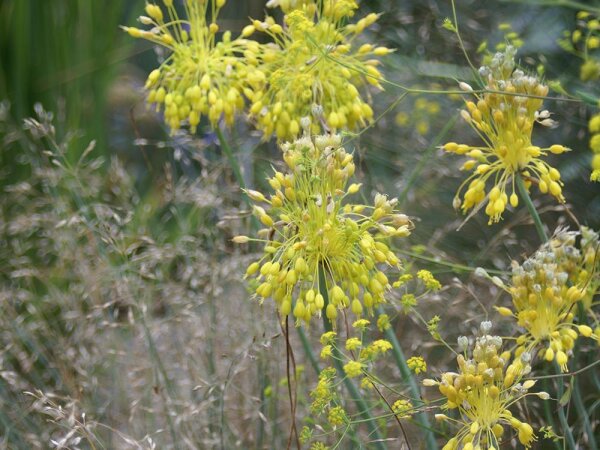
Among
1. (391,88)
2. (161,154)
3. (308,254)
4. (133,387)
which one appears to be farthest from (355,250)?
(161,154)

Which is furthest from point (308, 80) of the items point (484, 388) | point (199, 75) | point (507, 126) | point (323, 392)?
point (484, 388)

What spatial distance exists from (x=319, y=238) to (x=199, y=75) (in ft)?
2.12

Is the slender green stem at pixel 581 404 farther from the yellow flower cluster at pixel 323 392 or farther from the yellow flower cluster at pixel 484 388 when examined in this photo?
the yellow flower cluster at pixel 323 392

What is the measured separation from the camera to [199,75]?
2070 millimetres

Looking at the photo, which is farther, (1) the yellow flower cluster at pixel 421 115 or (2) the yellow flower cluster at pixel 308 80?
(1) the yellow flower cluster at pixel 421 115

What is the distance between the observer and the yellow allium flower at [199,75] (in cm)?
201

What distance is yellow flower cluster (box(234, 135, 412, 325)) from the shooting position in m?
1.58

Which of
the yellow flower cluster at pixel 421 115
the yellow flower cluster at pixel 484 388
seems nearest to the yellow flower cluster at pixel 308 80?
the yellow flower cluster at pixel 484 388

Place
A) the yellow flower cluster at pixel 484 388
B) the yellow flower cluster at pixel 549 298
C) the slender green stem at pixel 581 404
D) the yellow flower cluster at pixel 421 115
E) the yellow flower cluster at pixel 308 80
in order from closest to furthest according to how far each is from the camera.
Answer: the yellow flower cluster at pixel 484 388 < the yellow flower cluster at pixel 549 298 < the slender green stem at pixel 581 404 < the yellow flower cluster at pixel 308 80 < the yellow flower cluster at pixel 421 115

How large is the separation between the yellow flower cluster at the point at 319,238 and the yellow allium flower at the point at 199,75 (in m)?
0.42

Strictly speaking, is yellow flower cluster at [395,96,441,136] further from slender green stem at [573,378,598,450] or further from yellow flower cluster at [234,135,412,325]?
yellow flower cluster at [234,135,412,325]

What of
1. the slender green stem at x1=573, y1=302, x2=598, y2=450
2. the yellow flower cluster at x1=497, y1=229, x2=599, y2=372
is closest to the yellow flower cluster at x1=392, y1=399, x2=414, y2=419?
the yellow flower cluster at x1=497, y1=229, x2=599, y2=372

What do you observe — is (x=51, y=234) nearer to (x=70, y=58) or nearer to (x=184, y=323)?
(x=184, y=323)

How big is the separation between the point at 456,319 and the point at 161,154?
6.28ft
